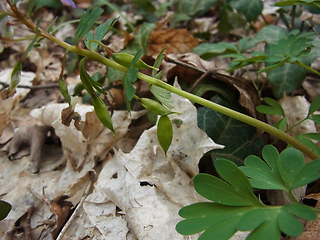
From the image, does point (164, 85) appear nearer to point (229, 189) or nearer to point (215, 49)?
point (229, 189)

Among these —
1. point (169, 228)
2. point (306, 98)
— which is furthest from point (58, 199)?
point (306, 98)

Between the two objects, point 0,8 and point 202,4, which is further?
point 202,4

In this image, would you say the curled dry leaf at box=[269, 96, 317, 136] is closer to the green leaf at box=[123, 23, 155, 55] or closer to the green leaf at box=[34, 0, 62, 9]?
the green leaf at box=[123, 23, 155, 55]

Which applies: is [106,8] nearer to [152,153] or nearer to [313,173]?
[152,153]

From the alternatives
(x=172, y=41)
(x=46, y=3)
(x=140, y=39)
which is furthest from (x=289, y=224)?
(x=46, y=3)

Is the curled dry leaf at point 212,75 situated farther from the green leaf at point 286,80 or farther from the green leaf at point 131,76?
the green leaf at point 131,76

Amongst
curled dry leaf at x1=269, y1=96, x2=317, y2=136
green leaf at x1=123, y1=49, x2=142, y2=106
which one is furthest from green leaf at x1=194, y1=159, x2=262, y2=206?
curled dry leaf at x1=269, y1=96, x2=317, y2=136
